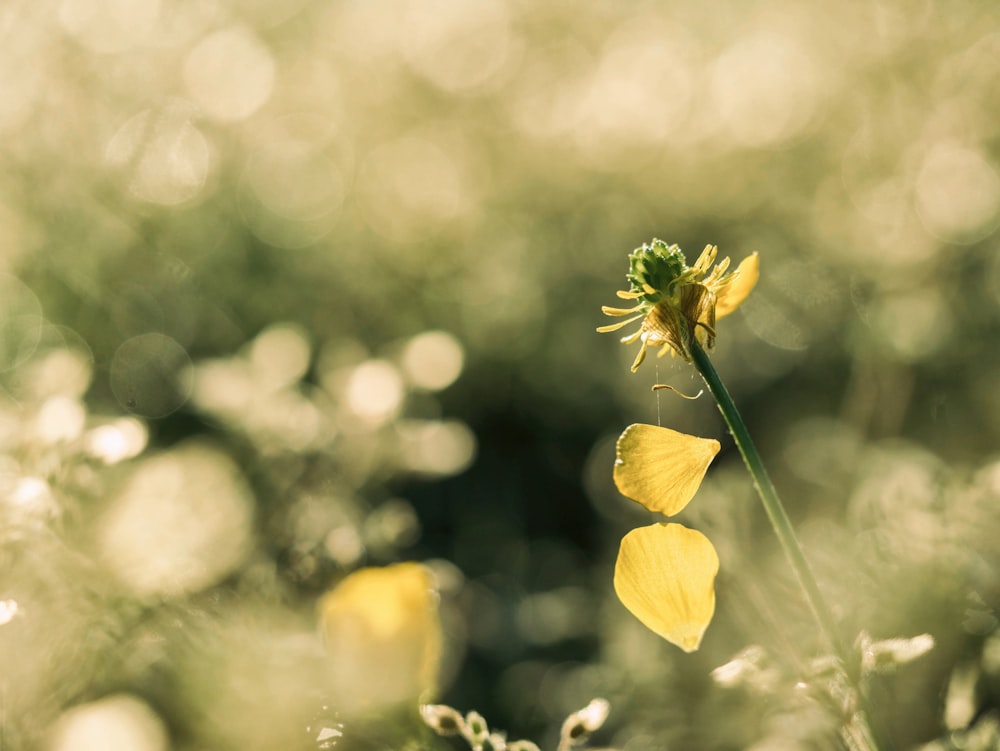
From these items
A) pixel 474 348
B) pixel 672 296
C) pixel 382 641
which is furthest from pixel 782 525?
pixel 474 348

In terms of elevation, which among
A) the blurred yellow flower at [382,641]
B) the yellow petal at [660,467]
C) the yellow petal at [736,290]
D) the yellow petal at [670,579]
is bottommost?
the blurred yellow flower at [382,641]

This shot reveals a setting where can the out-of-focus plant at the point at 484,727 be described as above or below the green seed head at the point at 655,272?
below

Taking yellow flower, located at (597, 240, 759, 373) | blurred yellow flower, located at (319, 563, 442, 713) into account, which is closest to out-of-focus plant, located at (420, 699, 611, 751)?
blurred yellow flower, located at (319, 563, 442, 713)

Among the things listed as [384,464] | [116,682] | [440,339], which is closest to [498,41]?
[440,339]

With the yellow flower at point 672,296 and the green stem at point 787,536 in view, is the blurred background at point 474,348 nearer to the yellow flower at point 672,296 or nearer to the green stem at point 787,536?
the green stem at point 787,536

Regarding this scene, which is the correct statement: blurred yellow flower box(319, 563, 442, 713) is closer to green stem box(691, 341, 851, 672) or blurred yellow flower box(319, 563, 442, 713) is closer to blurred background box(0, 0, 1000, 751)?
blurred background box(0, 0, 1000, 751)

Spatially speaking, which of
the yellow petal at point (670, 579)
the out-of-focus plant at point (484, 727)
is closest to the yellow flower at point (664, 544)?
the yellow petal at point (670, 579)

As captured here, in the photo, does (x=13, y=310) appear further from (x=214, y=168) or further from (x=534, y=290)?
(x=534, y=290)

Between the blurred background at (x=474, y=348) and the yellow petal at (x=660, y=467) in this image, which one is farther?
the blurred background at (x=474, y=348)

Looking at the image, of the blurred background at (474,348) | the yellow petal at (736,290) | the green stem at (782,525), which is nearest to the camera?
the green stem at (782,525)
